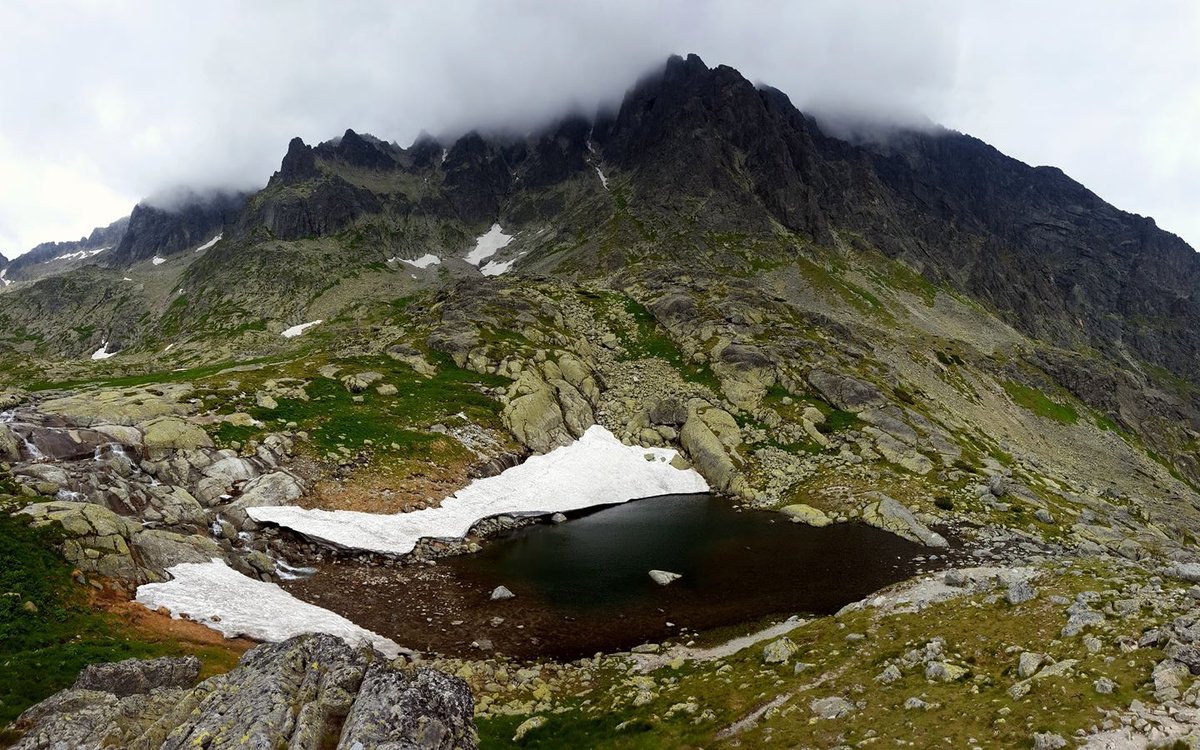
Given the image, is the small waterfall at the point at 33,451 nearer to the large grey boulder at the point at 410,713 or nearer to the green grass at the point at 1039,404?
the large grey boulder at the point at 410,713

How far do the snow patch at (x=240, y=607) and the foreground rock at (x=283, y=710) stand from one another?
30.3ft

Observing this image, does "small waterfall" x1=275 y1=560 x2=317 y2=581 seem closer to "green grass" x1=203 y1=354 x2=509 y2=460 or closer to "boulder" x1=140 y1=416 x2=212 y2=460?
"boulder" x1=140 y1=416 x2=212 y2=460

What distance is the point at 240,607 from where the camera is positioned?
27.2 metres

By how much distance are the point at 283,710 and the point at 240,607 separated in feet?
56.0

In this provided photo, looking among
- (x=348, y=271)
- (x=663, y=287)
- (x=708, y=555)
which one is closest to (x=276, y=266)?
(x=348, y=271)

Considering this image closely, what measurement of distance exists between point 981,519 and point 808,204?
154798 millimetres

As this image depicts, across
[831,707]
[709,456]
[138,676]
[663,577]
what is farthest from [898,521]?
[138,676]

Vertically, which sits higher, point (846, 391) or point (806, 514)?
point (846, 391)

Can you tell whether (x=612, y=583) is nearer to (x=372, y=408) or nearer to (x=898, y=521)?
(x=898, y=521)

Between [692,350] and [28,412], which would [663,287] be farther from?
[28,412]

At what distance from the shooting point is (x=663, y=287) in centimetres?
11838

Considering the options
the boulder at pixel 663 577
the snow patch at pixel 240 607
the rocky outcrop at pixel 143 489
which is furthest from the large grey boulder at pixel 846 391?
the snow patch at pixel 240 607

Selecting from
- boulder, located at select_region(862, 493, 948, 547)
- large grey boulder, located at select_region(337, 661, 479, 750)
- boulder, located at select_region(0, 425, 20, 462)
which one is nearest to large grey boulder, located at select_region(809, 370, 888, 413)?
boulder, located at select_region(862, 493, 948, 547)

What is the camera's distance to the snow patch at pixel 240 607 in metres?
25.5
